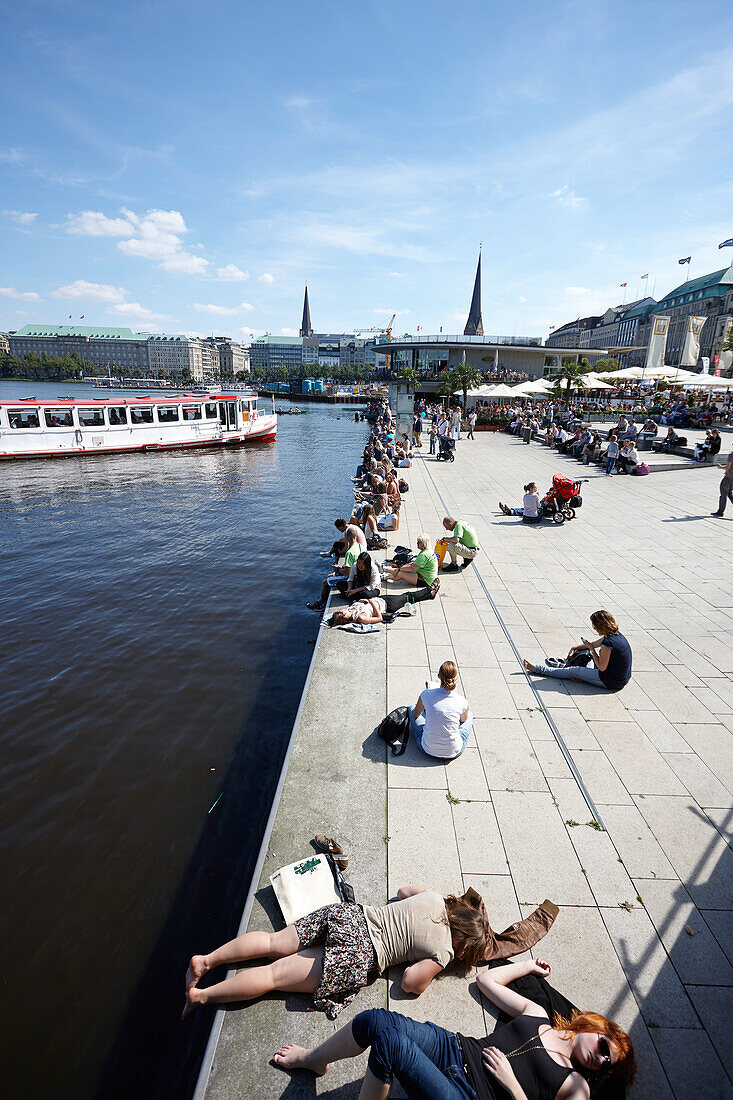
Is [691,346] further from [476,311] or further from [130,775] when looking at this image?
[476,311]

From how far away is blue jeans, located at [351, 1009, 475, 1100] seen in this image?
2514mm

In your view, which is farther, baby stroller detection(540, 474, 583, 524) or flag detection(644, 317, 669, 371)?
flag detection(644, 317, 669, 371)

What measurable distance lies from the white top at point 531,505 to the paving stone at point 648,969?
11.1 m

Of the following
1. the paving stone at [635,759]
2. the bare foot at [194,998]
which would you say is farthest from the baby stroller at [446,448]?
the bare foot at [194,998]

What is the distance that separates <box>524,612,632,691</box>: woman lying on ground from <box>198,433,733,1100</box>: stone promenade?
0.55 ft

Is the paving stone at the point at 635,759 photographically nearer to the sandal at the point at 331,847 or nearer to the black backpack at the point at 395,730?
the black backpack at the point at 395,730

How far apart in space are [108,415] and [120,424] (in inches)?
33.4

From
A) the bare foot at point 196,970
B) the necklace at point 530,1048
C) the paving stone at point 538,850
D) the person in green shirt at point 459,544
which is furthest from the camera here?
the person in green shirt at point 459,544

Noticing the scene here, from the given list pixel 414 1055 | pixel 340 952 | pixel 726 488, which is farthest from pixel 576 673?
pixel 726 488

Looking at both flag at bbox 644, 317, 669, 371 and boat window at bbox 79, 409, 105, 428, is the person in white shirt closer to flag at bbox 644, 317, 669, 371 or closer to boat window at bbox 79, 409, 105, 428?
Result: boat window at bbox 79, 409, 105, 428

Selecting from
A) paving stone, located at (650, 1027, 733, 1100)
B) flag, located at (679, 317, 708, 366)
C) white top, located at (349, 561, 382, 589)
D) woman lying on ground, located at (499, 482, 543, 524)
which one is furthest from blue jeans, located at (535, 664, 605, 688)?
flag, located at (679, 317, 708, 366)

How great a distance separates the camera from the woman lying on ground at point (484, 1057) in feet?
8.34

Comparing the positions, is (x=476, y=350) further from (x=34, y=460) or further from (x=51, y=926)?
(x=51, y=926)

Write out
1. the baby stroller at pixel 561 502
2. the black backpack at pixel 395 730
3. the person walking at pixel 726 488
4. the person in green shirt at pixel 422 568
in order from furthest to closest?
the baby stroller at pixel 561 502
the person walking at pixel 726 488
the person in green shirt at pixel 422 568
the black backpack at pixel 395 730
